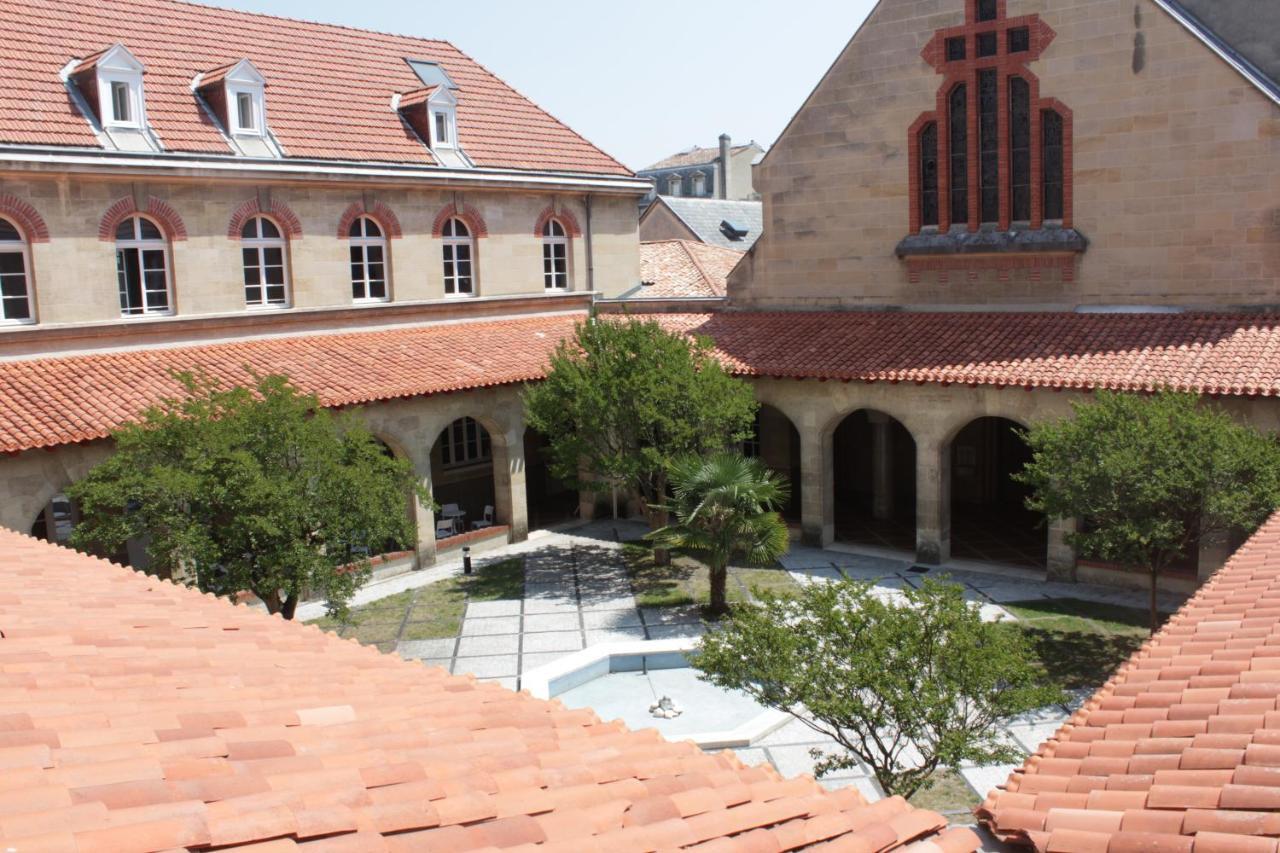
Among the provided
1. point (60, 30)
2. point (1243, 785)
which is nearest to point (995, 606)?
point (1243, 785)

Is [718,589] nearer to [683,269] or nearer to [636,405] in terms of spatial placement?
[636,405]

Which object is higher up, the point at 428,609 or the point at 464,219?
the point at 464,219

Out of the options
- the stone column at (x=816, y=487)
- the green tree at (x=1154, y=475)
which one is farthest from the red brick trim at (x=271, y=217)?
the green tree at (x=1154, y=475)

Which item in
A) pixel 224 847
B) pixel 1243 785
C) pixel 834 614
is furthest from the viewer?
pixel 834 614

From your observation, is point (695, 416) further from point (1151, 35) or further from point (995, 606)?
point (1151, 35)

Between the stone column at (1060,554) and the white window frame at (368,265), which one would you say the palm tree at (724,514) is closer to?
the stone column at (1060,554)

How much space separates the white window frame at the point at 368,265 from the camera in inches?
1100

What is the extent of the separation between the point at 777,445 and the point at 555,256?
806cm

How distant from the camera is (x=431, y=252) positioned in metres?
29.2

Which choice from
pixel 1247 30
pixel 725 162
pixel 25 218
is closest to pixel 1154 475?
pixel 1247 30

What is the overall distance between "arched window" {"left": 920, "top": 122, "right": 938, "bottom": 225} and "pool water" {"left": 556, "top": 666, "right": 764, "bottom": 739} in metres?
13.4

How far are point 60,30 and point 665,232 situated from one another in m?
27.8

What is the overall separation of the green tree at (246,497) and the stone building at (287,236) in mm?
3155

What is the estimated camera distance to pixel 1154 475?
18.3m
